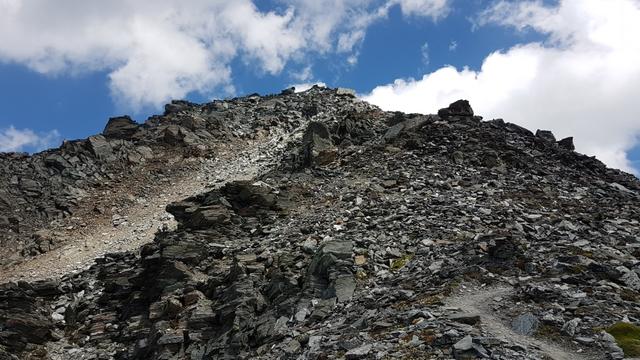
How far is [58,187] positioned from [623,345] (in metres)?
40.7

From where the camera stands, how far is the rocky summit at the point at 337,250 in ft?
50.5

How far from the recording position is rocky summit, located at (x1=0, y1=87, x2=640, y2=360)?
Result: 50.5 feet

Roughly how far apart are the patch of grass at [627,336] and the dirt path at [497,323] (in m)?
0.81

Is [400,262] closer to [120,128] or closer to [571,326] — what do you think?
[571,326]

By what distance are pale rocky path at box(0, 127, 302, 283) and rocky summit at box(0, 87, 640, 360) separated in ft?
0.64

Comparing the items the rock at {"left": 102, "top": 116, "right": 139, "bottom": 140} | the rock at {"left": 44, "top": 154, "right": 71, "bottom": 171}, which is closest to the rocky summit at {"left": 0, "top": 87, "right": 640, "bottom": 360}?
the rock at {"left": 44, "top": 154, "right": 71, "bottom": 171}

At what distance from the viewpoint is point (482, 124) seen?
→ 39.2m

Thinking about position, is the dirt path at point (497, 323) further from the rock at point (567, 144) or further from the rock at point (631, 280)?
the rock at point (567, 144)

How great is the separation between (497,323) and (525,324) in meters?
0.77

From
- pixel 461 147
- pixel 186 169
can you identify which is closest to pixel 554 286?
pixel 461 147

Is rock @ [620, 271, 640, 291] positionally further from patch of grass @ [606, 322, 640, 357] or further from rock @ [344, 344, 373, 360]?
rock @ [344, 344, 373, 360]

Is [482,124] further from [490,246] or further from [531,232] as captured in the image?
[490,246]

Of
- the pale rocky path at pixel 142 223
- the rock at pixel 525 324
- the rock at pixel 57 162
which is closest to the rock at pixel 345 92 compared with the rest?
the pale rocky path at pixel 142 223

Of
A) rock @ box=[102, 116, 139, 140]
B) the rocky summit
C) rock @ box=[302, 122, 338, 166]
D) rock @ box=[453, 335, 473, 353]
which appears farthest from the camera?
rock @ box=[102, 116, 139, 140]
